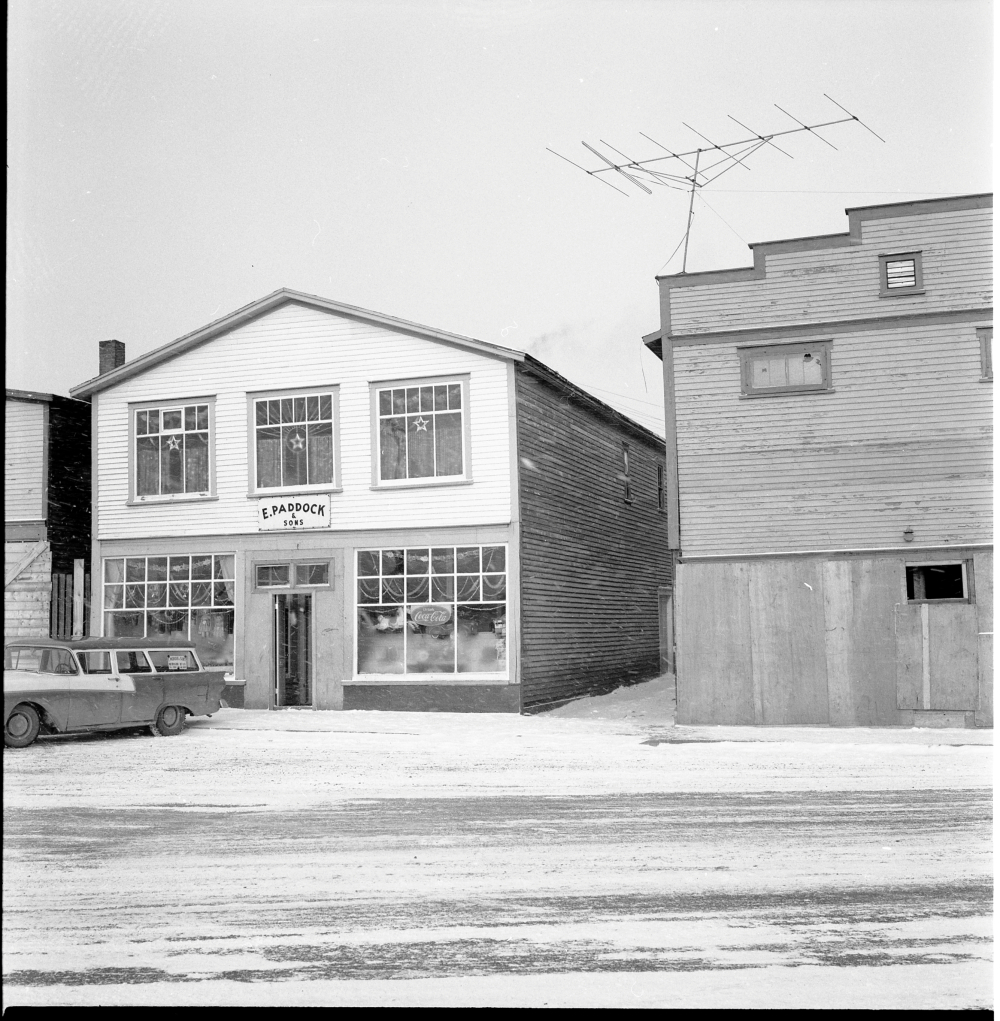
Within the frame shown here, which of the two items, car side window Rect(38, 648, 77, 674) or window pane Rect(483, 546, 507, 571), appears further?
window pane Rect(483, 546, 507, 571)

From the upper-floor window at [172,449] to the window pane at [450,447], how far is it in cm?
449

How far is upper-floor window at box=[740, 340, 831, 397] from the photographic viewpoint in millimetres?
Answer: 17328

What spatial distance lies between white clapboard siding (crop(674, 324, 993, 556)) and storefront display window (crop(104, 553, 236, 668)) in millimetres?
8630

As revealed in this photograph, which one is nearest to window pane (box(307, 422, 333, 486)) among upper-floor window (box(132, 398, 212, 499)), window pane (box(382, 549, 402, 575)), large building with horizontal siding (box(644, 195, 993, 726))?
window pane (box(382, 549, 402, 575))

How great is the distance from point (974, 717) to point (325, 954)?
12.7m

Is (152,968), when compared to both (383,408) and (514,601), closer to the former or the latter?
(514,601)

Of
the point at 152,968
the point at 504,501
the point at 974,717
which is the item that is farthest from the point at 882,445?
the point at 152,968

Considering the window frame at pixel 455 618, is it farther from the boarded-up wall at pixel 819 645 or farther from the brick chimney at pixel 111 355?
the brick chimney at pixel 111 355

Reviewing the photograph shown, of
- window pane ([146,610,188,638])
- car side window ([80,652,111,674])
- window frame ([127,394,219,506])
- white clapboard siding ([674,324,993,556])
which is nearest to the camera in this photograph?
car side window ([80,652,111,674])

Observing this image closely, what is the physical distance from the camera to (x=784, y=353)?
57.4ft

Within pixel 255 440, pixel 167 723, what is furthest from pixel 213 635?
pixel 167 723

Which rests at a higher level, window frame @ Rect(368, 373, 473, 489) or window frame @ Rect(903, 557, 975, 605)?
window frame @ Rect(368, 373, 473, 489)

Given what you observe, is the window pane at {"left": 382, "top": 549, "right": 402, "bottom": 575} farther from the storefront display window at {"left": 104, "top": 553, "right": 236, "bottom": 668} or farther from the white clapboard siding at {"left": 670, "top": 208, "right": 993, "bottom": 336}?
the white clapboard siding at {"left": 670, "top": 208, "right": 993, "bottom": 336}

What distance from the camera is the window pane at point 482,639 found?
63.3 ft
